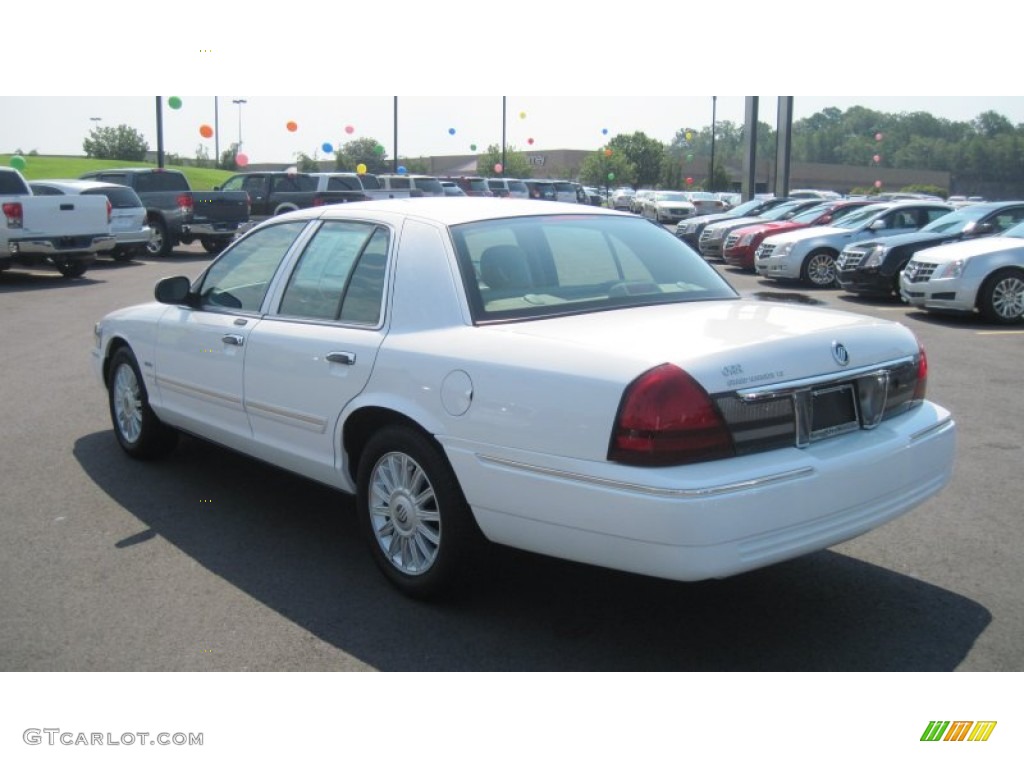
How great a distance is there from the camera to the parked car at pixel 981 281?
12.7 meters

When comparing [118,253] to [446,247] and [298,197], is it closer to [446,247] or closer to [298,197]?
[298,197]

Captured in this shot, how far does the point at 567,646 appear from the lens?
3893 mm

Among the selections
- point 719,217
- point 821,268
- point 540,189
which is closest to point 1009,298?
point 821,268

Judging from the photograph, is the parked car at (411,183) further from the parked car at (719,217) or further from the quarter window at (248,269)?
the quarter window at (248,269)

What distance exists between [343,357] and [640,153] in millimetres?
66595

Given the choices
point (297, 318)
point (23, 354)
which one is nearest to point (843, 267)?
point (23, 354)

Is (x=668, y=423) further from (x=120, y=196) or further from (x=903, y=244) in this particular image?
(x=120, y=196)

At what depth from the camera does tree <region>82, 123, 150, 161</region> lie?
3063 inches

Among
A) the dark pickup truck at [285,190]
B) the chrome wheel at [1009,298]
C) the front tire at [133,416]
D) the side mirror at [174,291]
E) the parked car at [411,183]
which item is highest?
the parked car at [411,183]

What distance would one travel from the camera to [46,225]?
1773 centimetres

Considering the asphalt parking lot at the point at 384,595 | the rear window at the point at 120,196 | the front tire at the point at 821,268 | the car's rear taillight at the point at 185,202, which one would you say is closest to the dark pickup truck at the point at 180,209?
the car's rear taillight at the point at 185,202

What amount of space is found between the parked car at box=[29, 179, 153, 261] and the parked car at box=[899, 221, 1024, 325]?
51.4 feet

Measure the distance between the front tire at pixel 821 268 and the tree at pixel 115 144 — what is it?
69430mm

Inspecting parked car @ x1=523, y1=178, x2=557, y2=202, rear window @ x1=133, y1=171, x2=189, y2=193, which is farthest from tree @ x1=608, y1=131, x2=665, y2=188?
rear window @ x1=133, y1=171, x2=189, y2=193
